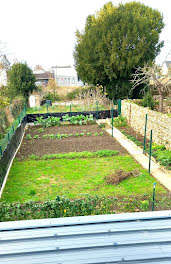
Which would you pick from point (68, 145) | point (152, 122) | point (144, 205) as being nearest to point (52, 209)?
point (144, 205)

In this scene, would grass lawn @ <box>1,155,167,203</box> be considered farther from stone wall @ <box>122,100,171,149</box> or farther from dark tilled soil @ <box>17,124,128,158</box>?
stone wall @ <box>122,100,171,149</box>

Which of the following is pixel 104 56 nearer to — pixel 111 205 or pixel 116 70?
pixel 116 70

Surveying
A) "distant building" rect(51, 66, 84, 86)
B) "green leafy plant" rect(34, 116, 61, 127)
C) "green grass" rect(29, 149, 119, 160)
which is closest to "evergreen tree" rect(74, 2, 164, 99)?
"green leafy plant" rect(34, 116, 61, 127)

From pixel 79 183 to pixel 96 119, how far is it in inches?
425

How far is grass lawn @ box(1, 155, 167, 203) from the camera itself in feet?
23.0

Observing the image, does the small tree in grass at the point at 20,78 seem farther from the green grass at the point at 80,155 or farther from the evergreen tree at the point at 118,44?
the green grass at the point at 80,155

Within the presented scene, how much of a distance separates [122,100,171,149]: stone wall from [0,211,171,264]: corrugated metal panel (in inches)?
323

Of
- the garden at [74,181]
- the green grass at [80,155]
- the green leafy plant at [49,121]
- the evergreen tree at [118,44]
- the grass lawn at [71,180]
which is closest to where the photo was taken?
the garden at [74,181]

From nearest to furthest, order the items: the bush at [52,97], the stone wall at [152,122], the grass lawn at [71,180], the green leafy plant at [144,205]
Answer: the green leafy plant at [144,205] < the grass lawn at [71,180] < the stone wall at [152,122] < the bush at [52,97]

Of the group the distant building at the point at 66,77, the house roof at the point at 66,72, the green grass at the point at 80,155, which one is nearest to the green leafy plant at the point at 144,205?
the green grass at the point at 80,155

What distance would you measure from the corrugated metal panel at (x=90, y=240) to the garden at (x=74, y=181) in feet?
9.66

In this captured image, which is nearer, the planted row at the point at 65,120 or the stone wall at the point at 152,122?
the stone wall at the point at 152,122

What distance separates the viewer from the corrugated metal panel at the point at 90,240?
2053 millimetres

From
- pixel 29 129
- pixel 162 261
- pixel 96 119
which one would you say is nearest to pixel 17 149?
pixel 29 129
